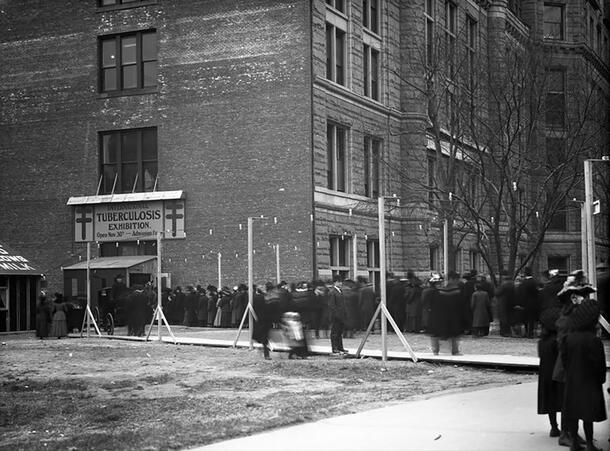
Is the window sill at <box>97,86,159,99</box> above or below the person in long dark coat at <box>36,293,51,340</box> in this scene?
above

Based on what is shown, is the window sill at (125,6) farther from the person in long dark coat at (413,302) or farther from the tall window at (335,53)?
the person in long dark coat at (413,302)

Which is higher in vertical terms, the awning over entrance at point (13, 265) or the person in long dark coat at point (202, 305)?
the awning over entrance at point (13, 265)

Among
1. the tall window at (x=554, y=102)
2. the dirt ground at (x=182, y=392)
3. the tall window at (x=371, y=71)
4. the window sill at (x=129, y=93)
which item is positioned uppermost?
the tall window at (x=371, y=71)

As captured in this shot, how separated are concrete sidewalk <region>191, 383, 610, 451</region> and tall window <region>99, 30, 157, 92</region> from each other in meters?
30.0

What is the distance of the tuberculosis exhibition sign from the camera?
A: 39750mm

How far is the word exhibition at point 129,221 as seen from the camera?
39.8 metres

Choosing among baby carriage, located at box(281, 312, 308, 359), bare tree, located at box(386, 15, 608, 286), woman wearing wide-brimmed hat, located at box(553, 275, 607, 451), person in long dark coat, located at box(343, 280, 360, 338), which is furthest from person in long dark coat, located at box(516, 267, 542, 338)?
woman wearing wide-brimmed hat, located at box(553, 275, 607, 451)

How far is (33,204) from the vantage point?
42.8 meters

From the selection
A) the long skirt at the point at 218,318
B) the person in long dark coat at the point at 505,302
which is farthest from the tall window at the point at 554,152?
the long skirt at the point at 218,318

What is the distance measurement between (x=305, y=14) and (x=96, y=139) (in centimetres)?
1078

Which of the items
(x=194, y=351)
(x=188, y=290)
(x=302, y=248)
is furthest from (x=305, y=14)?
(x=194, y=351)

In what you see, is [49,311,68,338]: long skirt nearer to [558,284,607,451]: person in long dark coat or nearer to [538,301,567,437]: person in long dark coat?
[538,301,567,437]: person in long dark coat

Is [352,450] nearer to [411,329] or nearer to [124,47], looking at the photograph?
[411,329]

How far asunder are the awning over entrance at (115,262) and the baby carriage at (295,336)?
16659 mm
